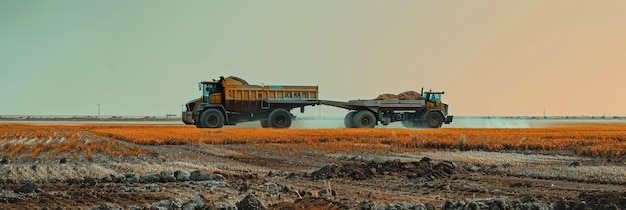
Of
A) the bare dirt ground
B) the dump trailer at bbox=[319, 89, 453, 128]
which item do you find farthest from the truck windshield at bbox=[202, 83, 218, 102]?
the bare dirt ground

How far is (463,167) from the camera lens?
17.5m

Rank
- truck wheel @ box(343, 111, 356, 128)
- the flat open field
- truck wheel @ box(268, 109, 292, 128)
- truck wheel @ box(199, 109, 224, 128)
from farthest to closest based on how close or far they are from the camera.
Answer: truck wheel @ box(343, 111, 356, 128), truck wheel @ box(268, 109, 292, 128), truck wheel @ box(199, 109, 224, 128), the flat open field

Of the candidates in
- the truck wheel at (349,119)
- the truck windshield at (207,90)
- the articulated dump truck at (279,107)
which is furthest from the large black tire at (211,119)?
the truck wheel at (349,119)

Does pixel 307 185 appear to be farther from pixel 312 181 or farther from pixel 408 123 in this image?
pixel 408 123

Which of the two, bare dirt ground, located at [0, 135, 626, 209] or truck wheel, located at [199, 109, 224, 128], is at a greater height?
truck wheel, located at [199, 109, 224, 128]

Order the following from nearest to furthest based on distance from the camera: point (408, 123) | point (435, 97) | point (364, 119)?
point (364, 119), point (435, 97), point (408, 123)

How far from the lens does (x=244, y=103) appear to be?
44.7 metres

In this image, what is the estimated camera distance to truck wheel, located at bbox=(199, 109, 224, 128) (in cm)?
4369

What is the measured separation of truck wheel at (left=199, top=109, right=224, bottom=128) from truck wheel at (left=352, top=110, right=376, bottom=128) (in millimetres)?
9720

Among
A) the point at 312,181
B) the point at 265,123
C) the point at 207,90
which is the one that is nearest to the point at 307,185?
the point at 312,181

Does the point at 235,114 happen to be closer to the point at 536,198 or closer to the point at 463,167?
the point at 463,167

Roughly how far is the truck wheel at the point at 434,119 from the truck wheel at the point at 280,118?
10312mm

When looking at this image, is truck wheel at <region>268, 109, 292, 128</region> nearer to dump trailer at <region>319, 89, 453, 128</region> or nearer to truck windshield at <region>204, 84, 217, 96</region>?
dump trailer at <region>319, 89, 453, 128</region>

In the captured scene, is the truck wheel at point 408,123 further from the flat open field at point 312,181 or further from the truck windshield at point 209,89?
the flat open field at point 312,181
